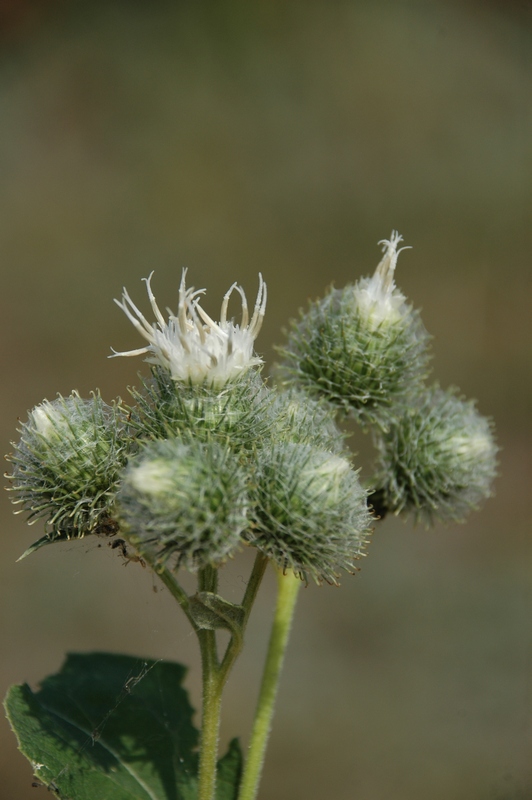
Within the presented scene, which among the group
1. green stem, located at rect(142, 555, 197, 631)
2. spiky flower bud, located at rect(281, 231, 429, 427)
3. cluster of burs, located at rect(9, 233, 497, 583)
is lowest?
green stem, located at rect(142, 555, 197, 631)

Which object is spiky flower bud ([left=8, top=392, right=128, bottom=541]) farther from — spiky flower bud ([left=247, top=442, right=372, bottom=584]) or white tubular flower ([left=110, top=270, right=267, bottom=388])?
spiky flower bud ([left=247, top=442, right=372, bottom=584])

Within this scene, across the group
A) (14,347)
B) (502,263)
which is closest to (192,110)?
(14,347)

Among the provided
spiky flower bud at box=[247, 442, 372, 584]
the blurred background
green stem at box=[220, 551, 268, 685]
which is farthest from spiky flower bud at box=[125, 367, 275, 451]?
the blurred background

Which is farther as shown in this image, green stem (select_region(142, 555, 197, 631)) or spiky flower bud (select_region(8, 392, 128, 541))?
spiky flower bud (select_region(8, 392, 128, 541))

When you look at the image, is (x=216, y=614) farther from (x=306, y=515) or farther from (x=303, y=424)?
(x=303, y=424)

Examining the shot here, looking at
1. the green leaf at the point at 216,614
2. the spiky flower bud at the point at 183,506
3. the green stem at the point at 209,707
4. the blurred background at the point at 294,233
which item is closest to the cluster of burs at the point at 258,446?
the spiky flower bud at the point at 183,506

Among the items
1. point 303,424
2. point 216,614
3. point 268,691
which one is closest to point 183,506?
point 216,614

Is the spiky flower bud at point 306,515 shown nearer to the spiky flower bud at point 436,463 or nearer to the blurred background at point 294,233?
the spiky flower bud at point 436,463
